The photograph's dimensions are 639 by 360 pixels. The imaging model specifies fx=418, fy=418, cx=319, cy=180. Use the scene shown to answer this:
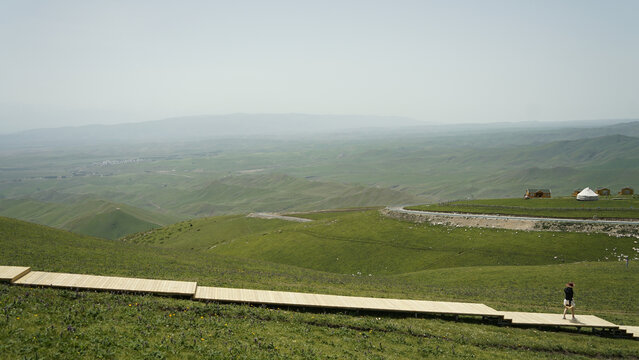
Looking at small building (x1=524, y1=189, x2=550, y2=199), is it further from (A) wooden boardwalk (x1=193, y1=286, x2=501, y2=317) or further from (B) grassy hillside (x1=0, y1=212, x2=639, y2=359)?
(A) wooden boardwalk (x1=193, y1=286, x2=501, y2=317)

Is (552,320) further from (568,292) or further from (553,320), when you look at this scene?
(568,292)

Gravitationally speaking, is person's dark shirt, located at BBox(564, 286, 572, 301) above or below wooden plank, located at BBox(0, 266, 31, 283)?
below

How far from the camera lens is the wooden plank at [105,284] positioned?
24.4 m

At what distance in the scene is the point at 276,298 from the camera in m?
27.0

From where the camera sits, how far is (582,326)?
1121 inches

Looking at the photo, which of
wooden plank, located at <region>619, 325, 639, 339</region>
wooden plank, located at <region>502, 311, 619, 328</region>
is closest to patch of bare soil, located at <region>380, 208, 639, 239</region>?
wooden plank, located at <region>619, 325, 639, 339</region>

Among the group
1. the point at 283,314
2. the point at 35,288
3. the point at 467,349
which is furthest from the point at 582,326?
the point at 35,288

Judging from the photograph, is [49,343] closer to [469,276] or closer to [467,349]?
[467,349]

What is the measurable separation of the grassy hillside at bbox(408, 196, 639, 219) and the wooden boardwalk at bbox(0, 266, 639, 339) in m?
60.2

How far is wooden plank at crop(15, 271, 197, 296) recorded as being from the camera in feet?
80.1

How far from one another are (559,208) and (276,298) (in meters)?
82.1

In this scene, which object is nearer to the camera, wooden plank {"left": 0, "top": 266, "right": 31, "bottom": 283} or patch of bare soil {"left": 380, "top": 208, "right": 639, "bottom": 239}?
wooden plank {"left": 0, "top": 266, "right": 31, "bottom": 283}

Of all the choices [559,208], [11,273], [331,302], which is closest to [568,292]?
[331,302]

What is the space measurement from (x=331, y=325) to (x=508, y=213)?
246 ft
